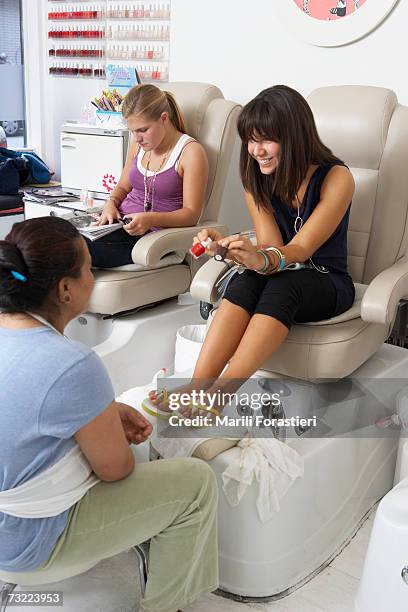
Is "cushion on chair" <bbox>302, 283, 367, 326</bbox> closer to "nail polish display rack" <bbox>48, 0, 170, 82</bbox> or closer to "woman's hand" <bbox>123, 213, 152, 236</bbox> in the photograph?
"woman's hand" <bbox>123, 213, 152, 236</bbox>

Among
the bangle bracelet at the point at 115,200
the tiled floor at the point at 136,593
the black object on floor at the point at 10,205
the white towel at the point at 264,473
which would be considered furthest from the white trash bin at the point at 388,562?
the black object on floor at the point at 10,205

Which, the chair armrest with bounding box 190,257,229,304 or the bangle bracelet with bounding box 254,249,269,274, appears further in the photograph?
the chair armrest with bounding box 190,257,229,304

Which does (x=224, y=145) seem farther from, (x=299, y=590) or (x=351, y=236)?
(x=299, y=590)

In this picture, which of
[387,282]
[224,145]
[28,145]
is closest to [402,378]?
[387,282]

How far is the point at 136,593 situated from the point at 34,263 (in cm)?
89

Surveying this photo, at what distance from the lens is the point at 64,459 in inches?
50.4

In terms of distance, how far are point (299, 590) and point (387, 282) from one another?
85 cm

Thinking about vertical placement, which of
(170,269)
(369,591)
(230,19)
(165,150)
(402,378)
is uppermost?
(230,19)

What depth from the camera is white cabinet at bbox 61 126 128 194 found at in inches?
129

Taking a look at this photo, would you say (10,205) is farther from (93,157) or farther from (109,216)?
(109,216)

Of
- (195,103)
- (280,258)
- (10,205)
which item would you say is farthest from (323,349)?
(10,205)

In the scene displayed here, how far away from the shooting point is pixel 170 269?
2.64m

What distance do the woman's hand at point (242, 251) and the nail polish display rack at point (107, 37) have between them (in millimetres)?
1928

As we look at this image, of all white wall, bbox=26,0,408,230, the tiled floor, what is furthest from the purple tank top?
the tiled floor
